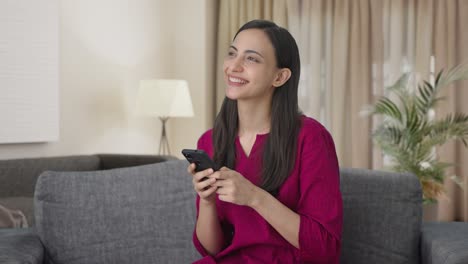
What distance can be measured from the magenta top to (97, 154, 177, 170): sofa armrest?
109 inches

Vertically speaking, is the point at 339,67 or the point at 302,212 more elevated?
the point at 339,67

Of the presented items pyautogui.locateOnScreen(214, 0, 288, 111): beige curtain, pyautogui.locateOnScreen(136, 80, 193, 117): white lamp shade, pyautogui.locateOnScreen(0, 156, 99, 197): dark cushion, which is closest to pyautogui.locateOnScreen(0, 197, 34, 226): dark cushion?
pyautogui.locateOnScreen(0, 156, 99, 197): dark cushion

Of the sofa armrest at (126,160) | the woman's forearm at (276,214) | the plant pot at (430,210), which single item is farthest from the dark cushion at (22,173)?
the woman's forearm at (276,214)

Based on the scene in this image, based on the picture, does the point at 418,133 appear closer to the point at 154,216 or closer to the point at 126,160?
the point at 126,160

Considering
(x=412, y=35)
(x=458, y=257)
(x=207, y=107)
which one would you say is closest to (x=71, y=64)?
(x=207, y=107)

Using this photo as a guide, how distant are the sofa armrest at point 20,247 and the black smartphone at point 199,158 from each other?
0.59 m

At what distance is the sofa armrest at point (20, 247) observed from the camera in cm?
200

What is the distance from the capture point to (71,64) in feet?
17.3

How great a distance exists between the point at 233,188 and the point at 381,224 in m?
0.67

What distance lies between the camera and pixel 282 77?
209 centimetres

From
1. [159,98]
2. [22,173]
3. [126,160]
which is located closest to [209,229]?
[22,173]

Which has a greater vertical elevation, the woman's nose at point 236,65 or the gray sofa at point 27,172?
the woman's nose at point 236,65

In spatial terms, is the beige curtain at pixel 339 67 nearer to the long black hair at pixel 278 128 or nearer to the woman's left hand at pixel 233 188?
the long black hair at pixel 278 128

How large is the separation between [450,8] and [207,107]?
7.91 feet
